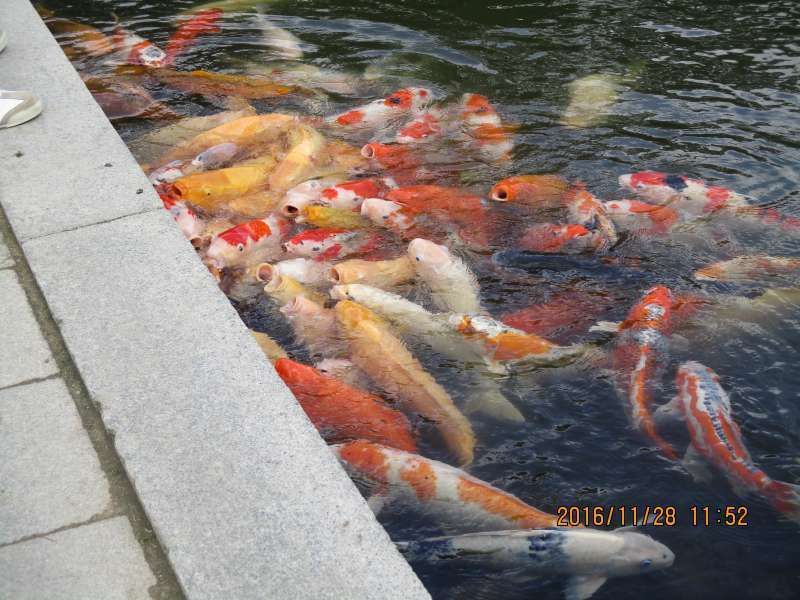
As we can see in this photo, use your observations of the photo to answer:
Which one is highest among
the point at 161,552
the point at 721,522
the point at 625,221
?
the point at 161,552

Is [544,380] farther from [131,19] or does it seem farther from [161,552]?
[131,19]

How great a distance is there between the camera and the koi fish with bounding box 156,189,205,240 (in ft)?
18.9

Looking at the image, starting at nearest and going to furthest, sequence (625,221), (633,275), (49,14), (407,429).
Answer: (407,429) → (633,275) → (625,221) → (49,14)

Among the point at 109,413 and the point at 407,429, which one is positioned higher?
the point at 109,413

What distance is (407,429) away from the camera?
4.43 meters

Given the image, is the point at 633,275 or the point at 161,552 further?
the point at 633,275

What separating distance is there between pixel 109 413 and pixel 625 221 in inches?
154

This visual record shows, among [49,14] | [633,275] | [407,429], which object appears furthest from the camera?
[49,14]

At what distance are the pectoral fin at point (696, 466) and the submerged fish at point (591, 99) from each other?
364 centimetres

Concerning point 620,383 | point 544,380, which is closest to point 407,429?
point 544,380

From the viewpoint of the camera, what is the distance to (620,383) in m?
4.73

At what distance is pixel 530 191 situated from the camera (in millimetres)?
6273

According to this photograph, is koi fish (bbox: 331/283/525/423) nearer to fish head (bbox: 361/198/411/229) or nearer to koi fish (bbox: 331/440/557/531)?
koi fish (bbox: 331/440/557/531)
